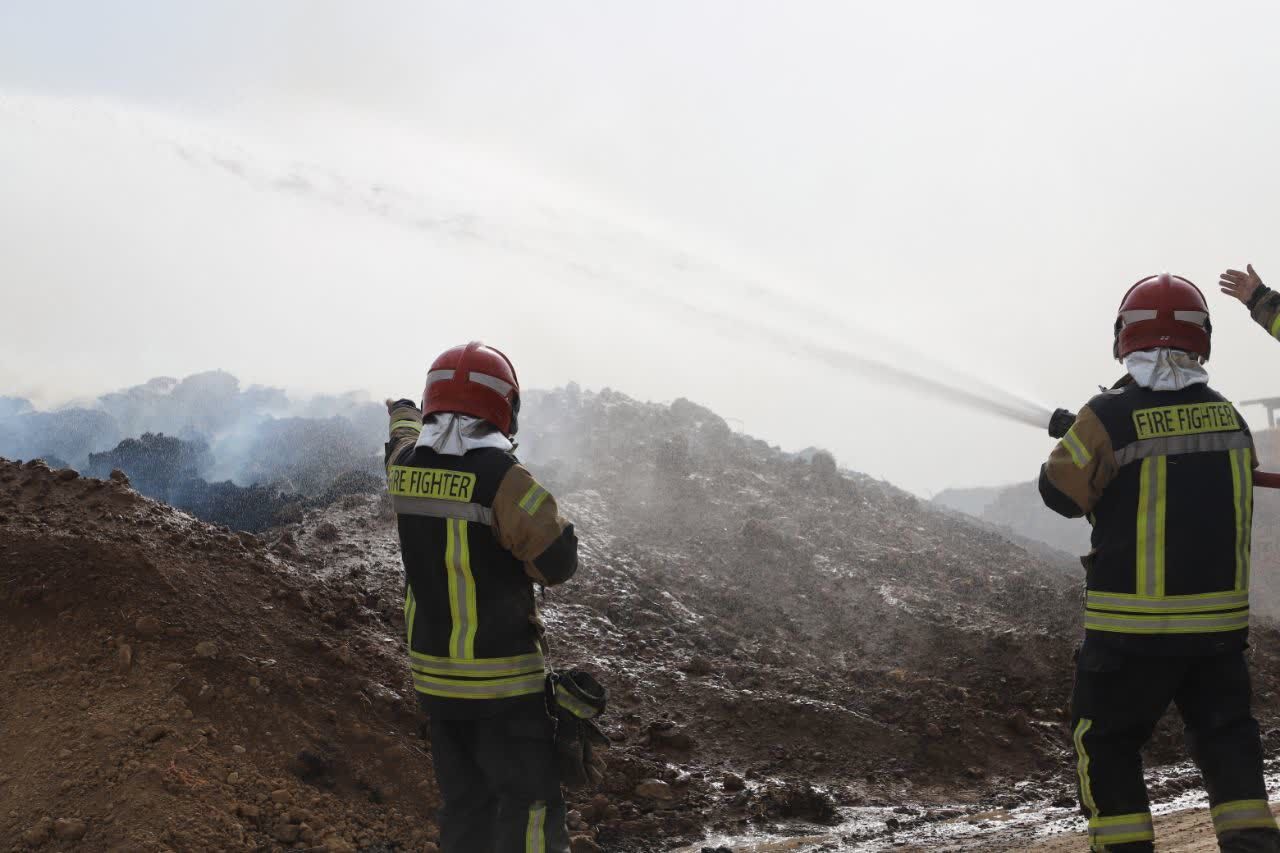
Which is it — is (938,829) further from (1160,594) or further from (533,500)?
(533,500)

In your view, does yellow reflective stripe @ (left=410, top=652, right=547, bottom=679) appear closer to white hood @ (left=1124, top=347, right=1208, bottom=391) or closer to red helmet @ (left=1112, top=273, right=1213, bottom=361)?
white hood @ (left=1124, top=347, right=1208, bottom=391)

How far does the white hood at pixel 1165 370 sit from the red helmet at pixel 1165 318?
55 millimetres

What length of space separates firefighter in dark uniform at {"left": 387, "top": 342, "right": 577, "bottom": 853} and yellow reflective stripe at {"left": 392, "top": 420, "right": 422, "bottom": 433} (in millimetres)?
571

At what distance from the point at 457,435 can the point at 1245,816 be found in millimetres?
3141

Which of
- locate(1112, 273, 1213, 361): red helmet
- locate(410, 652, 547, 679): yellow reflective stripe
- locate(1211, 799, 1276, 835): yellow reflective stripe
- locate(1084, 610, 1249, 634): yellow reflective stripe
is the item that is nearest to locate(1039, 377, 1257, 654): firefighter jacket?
locate(1084, 610, 1249, 634): yellow reflective stripe

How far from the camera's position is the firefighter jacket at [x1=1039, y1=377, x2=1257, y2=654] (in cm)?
344

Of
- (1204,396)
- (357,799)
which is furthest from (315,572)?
(1204,396)

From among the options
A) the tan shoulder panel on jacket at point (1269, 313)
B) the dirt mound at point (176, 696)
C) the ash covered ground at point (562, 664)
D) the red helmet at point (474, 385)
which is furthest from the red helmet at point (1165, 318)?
the dirt mound at point (176, 696)

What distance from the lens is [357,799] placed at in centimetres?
532

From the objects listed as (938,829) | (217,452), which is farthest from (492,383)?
(217,452)

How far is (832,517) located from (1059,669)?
510 cm

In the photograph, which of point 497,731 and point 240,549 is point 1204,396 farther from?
point 240,549

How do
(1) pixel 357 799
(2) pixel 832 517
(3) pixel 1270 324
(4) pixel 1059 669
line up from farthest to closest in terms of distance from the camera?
(2) pixel 832 517
(4) pixel 1059 669
(1) pixel 357 799
(3) pixel 1270 324

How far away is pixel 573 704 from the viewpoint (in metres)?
3.54
